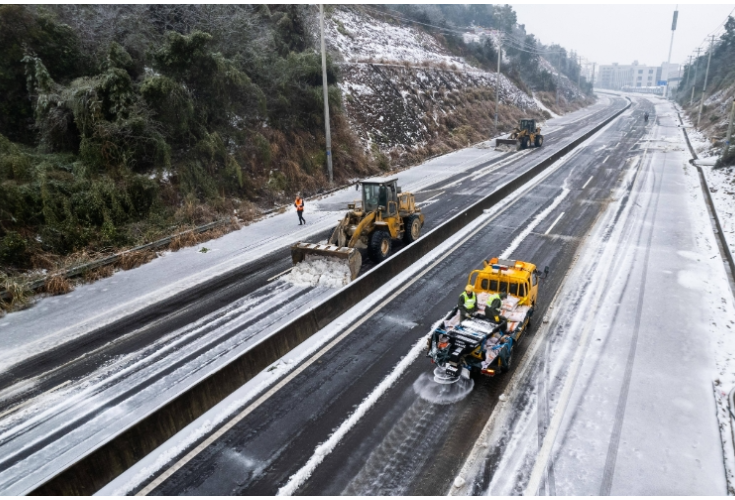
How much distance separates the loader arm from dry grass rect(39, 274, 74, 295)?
863 cm

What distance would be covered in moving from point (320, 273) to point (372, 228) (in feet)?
8.93

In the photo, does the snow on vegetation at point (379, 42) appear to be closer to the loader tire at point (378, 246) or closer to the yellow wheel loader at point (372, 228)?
the yellow wheel loader at point (372, 228)

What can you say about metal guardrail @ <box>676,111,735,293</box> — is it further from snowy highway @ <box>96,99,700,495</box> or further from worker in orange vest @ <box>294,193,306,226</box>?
worker in orange vest @ <box>294,193,306,226</box>

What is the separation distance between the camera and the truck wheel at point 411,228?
16.8 meters

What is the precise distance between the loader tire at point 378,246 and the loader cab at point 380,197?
891mm

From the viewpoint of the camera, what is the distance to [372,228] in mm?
15578

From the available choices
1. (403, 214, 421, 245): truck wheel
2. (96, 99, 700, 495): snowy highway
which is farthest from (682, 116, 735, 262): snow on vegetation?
(403, 214, 421, 245): truck wheel

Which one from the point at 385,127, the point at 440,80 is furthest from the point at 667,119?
the point at 385,127

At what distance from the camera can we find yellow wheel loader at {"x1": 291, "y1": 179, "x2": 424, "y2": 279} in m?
14.2

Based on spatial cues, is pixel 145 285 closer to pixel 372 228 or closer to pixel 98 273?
pixel 98 273

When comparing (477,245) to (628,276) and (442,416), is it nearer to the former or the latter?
(628,276)

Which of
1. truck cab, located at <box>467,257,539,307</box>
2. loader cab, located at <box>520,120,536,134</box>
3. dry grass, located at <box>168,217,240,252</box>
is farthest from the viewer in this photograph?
loader cab, located at <box>520,120,536,134</box>

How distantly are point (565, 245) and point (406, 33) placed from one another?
4679 cm

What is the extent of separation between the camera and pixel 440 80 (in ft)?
153
